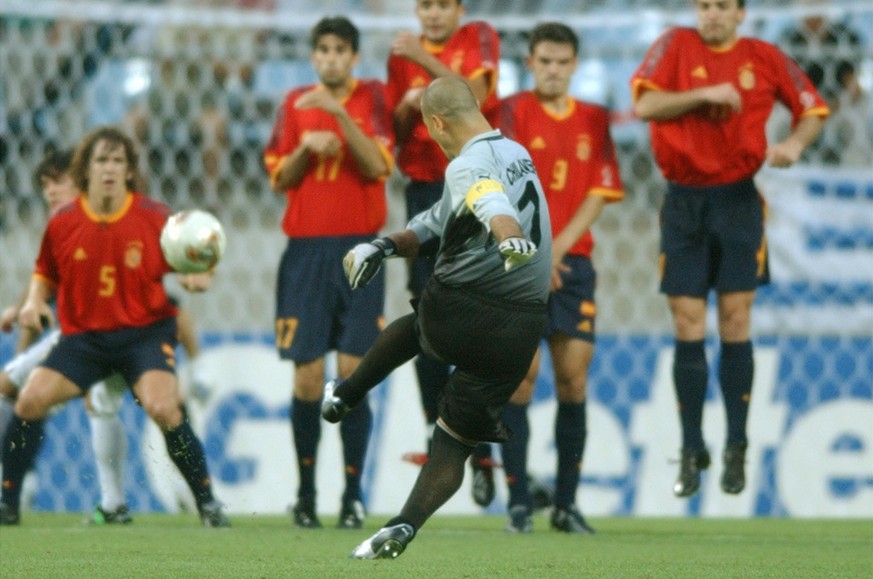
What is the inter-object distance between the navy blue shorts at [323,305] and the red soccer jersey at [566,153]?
0.80 m

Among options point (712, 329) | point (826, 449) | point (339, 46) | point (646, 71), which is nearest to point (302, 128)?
point (339, 46)

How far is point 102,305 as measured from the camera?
6641 mm

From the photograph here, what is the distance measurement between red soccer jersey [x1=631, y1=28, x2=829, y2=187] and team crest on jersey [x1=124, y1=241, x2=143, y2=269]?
221cm

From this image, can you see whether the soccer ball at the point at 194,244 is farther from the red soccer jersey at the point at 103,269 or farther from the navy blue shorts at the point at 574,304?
the navy blue shorts at the point at 574,304

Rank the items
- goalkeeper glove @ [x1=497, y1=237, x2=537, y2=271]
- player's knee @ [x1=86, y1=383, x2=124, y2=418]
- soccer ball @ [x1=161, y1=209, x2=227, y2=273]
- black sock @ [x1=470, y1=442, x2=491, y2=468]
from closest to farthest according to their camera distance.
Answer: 1. goalkeeper glove @ [x1=497, y1=237, x2=537, y2=271]
2. soccer ball @ [x1=161, y1=209, x2=227, y2=273]
3. black sock @ [x1=470, y1=442, x2=491, y2=468]
4. player's knee @ [x1=86, y1=383, x2=124, y2=418]

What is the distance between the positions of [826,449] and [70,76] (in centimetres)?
467

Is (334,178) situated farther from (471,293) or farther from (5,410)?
(471,293)

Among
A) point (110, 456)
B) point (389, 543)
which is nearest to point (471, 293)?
point (389, 543)

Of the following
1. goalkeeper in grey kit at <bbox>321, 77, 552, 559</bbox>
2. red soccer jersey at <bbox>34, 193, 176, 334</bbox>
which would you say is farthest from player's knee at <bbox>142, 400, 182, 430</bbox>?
goalkeeper in grey kit at <bbox>321, 77, 552, 559</bbox>

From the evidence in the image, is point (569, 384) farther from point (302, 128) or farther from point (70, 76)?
point (70, 76)

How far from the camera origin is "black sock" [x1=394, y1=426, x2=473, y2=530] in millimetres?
4566

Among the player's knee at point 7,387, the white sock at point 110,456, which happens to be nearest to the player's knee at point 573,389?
the white sock at point 110,456

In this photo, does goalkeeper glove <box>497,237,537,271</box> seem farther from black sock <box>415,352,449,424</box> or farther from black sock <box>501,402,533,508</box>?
black sock <box>415,352,449,424</box>

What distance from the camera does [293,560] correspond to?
193 inches
